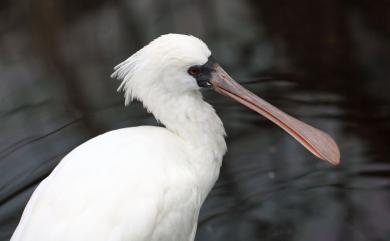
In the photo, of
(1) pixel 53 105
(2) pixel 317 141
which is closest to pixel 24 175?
(1) pixel 53 105

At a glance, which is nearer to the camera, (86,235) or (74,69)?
(86,235)

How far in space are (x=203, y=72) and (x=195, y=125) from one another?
303 millimetres

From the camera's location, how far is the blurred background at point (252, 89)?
489cm

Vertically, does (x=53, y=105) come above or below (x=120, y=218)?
below

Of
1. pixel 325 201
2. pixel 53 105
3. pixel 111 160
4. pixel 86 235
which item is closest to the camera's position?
pixel 86 235

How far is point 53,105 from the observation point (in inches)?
249

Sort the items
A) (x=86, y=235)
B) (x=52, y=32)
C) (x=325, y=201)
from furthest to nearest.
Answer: (x=52, y=32), (x=325, y=201), (x=86, y=235)

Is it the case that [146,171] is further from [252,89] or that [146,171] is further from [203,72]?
[252,89]

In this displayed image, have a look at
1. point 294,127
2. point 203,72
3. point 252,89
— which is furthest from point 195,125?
point 252,89

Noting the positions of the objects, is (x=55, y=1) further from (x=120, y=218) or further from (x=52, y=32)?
(x=120, y=218)

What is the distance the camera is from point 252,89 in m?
6.12

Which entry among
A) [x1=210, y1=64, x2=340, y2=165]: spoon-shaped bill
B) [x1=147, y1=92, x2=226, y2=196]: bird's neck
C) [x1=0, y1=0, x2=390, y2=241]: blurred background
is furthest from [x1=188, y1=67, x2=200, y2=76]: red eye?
[x1=0, y1=0, x2=390, y2=241]: blurred background

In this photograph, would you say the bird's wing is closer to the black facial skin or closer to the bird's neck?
the bird's neck

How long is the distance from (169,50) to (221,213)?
57.9 inches
